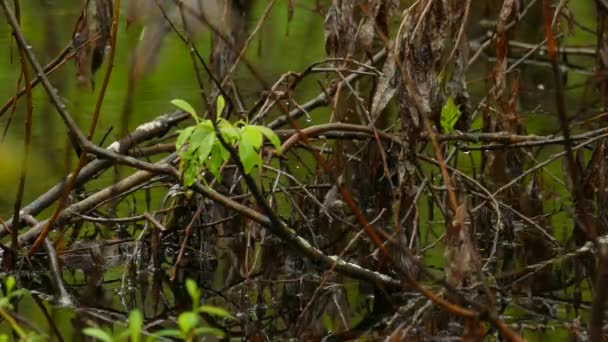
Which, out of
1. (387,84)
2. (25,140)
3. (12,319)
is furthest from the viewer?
(25,140)

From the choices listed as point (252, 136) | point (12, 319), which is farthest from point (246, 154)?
point (12, 319)

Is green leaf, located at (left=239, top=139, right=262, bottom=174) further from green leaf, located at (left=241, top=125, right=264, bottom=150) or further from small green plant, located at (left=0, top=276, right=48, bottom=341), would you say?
small green plant, located at (left=0, top=276, right=48, bottom=341)

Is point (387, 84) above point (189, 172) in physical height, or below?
above

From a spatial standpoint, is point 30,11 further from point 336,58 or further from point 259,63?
point 336,58

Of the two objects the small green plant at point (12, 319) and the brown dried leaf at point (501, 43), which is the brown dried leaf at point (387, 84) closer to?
the brown dried leaf at point (501, 43)

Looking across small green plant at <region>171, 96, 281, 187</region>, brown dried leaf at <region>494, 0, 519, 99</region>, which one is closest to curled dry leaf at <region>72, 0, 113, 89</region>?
small green plant at <region>171, 96, 281, 187</region>

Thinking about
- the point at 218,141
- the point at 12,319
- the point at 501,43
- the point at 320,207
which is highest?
the point at 501,43

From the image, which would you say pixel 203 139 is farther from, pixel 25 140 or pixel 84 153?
pixel 25 140

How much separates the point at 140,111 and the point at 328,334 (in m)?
3.35

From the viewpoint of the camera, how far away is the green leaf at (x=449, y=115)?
14.3 feet

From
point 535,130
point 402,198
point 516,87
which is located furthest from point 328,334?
point 535,130

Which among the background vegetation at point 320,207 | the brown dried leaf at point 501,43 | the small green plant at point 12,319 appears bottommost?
the small green plant at point 12,319

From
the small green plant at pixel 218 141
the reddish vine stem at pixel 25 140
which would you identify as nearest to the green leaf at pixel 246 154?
the small green plant at pixel 218 141

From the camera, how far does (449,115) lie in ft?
14.4
